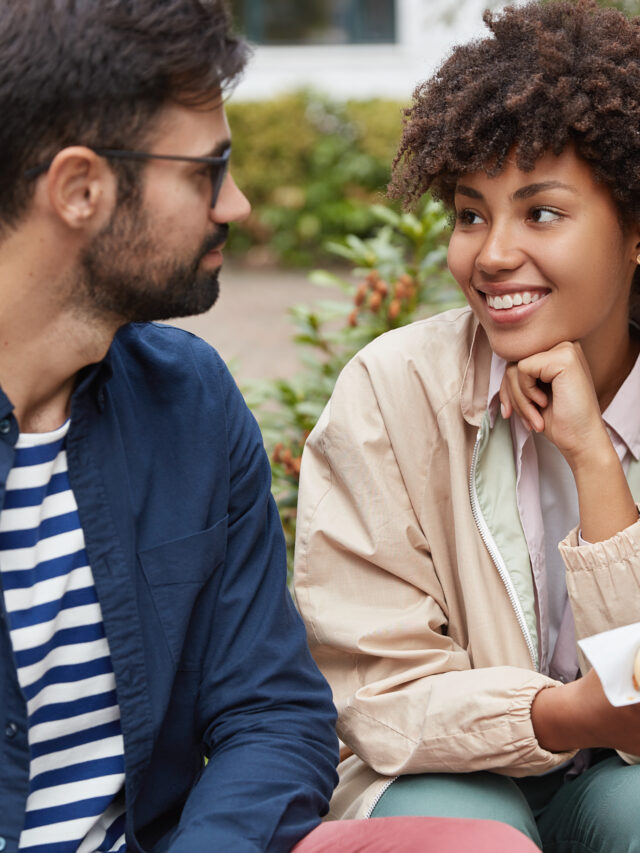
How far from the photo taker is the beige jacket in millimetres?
2203

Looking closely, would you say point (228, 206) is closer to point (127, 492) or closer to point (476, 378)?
point (127, 492)

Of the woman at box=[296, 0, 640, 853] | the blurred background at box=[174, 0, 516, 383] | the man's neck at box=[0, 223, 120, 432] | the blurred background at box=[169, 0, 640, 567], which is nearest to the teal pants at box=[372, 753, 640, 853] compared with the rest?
the woman at box=[296, 0, 640, 853]

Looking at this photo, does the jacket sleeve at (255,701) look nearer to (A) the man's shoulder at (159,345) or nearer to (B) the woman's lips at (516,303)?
(A) the man's shoulder at (159,345)

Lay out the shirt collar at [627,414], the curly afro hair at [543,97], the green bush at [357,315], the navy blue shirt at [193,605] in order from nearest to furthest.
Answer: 1. the navy blue shirt at [193,605]
2. the curly afro hair at [543,97]
3. the shirt collar at [627,414]
4. the green bush at [357,315]

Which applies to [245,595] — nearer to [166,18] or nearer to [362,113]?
[166,18]

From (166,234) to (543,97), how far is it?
32.3 inches

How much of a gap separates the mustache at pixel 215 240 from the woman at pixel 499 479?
0.55 m

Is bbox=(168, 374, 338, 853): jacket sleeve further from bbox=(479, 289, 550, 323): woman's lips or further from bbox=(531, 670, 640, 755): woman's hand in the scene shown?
bbox=(479, 289, 550, 323): woman's lips

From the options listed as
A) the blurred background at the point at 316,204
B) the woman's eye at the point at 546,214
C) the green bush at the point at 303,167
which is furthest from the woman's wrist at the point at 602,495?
the green bush at the point at 303,167

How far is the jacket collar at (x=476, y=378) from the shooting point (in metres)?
2.37

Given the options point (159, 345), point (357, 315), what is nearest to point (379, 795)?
point (159, 345)

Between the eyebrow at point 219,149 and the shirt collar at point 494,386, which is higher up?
the eyebrow at point 219,149

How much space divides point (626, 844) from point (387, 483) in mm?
797

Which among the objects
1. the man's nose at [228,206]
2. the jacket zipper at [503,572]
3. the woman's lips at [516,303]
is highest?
the man's nose at [228,206]
